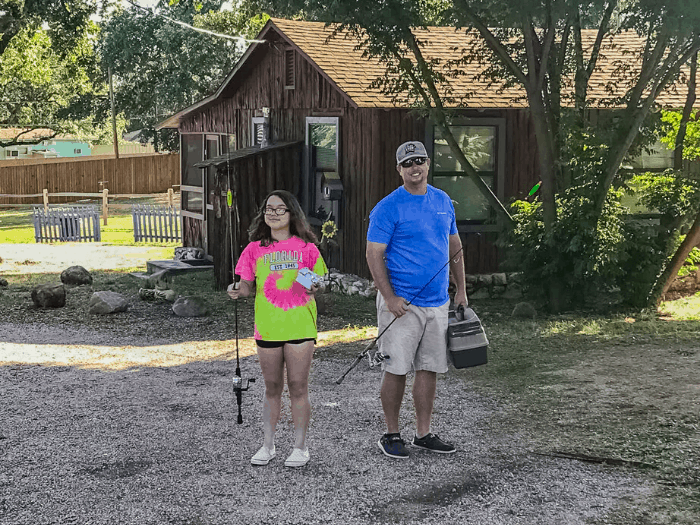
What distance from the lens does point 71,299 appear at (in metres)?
13.9

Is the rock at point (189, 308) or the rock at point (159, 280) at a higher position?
the rock at point (189, 308)

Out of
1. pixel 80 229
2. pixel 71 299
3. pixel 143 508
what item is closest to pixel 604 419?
pixel 143 508

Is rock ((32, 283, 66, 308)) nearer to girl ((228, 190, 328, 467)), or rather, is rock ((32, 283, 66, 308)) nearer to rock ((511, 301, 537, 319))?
rock ((511, 301, 537, 319))

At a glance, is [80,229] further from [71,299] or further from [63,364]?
[63,364]

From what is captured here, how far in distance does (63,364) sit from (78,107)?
3838 cm

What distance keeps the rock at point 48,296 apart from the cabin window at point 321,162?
4.22 m

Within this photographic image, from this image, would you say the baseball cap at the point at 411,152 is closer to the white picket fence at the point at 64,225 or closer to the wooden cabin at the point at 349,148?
the wooden cabin at the point at 349,148

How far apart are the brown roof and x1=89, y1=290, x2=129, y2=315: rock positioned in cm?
425

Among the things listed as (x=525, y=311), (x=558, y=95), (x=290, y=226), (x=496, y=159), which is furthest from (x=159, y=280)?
(x=290, y=226)

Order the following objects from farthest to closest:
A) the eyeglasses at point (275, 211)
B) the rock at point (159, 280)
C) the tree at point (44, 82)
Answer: the tree at point (44, 82)
the rock at point (159, 280)
the eyeglasses at point (275, 211)

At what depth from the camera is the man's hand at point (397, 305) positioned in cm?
567

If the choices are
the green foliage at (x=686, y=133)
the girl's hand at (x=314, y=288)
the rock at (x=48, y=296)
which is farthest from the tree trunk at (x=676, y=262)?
the rock at (x=48, y=296)

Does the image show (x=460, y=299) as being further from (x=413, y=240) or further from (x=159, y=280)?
(x=159, y=280)

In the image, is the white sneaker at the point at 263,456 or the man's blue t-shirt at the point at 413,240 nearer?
the man's blue t-shirt at the point at 413,240
